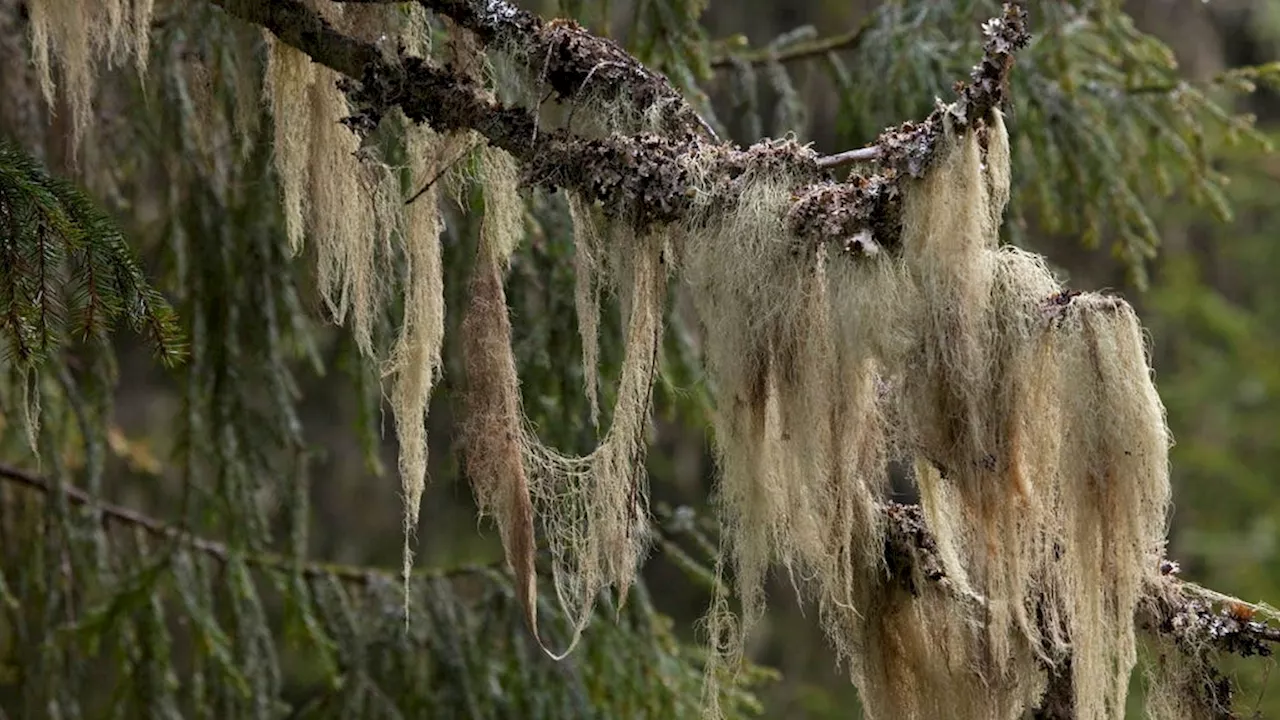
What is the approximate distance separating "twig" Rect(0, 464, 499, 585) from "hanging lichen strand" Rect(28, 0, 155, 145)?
1376 millimetres

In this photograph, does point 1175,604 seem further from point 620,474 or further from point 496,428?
point 496,428

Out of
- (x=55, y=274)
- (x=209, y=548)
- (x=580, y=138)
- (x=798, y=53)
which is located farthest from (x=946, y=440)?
(x=209, y=548)

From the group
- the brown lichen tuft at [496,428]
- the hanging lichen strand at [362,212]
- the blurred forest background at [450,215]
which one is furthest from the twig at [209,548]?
the brown lichen tuft at [496,428]

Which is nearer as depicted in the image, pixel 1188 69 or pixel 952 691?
pixel 952 691

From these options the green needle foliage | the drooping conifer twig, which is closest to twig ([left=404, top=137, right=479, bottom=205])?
the green needle foliage

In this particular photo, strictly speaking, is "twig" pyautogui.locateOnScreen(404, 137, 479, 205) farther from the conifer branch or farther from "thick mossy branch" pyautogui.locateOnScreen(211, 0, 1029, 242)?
the conifer branch

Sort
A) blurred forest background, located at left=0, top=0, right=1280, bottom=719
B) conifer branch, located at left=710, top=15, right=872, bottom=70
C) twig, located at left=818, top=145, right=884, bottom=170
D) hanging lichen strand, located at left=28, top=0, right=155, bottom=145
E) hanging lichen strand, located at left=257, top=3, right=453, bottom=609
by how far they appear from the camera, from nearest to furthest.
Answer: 1. twig, located at left=818, top=145, right=884, bottom=170
2. hanging lichen strand, located at left=257, top=3, right=453, bottom=609
3. hanging lichen strand, located at left=28, top=0, right=155, bottom=145
4. blurred forest background, located at left=0, top=0, right=1280, bottom=719
5. conifer branch, located at left=710, top=15, right=872, bottom=70

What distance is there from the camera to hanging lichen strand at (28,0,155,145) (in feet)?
7.98

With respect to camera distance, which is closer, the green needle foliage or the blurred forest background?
the green needle foliage

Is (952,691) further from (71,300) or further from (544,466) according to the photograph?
(71,300)

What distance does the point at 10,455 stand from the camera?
464 centimetres

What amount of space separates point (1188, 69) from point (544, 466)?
5986 millimetres

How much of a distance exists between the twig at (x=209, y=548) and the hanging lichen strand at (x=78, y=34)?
1.38m

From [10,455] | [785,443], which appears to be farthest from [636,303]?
[10,455]
